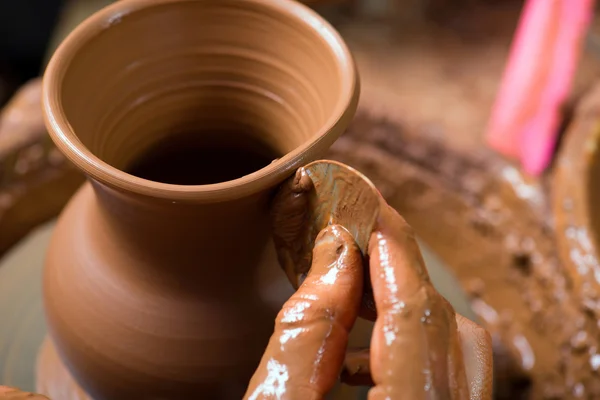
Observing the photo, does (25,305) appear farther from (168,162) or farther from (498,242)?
(498,242)

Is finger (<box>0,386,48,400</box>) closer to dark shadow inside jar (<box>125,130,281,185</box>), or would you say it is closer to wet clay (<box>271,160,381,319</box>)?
wet clay (<box>271,160,381,319</box>)

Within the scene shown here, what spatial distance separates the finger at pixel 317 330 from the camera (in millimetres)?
739

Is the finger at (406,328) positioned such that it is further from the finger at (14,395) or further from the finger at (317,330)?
the finger at (14,395)

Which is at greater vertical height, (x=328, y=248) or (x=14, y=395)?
(x=328, y=248)

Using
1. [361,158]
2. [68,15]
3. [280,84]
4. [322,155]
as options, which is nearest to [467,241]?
[361,158]

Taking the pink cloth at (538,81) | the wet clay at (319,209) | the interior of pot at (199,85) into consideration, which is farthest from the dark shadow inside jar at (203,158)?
the pink cloth at (538,81)

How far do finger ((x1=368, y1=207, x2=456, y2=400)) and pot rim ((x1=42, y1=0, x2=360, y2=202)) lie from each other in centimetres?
17

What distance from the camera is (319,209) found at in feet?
2.79

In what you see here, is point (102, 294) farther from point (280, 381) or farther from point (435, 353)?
point (435, 353)

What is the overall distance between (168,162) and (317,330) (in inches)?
22.7

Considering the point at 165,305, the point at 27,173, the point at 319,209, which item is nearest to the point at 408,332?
the point at 319,209

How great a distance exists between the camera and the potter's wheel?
132 centimetres

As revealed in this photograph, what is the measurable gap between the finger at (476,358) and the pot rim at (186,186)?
303mm

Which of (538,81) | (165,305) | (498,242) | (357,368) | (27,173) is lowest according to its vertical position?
(498,242)
